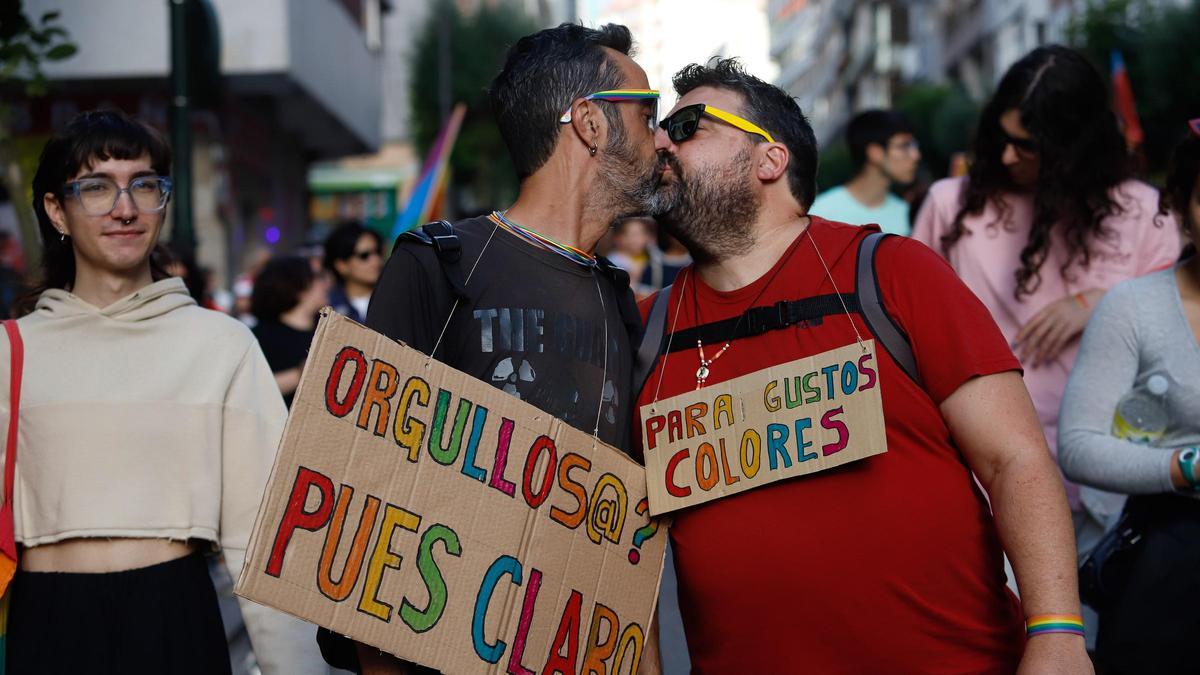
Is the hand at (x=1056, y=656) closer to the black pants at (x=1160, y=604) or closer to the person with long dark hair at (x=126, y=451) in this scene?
the black pants at (x=1160, y=604)

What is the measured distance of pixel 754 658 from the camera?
9.75ft

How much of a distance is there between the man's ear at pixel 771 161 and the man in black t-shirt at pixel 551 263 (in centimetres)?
26

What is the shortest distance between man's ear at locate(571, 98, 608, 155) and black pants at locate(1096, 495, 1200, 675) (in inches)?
63.6

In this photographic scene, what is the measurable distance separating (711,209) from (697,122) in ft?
0.78

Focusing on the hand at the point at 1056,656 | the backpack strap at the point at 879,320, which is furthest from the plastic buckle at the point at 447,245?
the hand at the point at 1056,656

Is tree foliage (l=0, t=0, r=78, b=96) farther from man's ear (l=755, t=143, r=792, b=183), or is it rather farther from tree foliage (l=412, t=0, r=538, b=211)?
tree foliage (l=412, t=0, r=538, b=211)

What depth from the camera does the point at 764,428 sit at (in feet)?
9.79

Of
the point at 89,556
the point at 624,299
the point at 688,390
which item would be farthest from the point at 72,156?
the point at 688,390

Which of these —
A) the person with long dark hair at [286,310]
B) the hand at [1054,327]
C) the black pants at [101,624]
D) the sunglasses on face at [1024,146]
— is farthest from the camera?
the person with long dark hair at [286,310]

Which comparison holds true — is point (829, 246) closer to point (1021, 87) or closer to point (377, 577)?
point (377, 577)

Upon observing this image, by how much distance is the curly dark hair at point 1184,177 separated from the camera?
363 cm

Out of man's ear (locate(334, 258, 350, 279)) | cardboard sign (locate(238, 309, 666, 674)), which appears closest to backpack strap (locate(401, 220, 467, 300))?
cardboard sign (locate(238, 309, 666, 674))

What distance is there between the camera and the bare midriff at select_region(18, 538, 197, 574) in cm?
329

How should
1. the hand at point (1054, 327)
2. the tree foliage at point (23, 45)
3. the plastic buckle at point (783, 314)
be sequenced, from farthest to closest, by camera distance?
the tree foliage at point (23, 45)
the hand at point (1054, 327)
the plastic buckle at point (783, 314)
